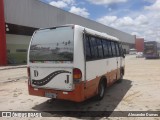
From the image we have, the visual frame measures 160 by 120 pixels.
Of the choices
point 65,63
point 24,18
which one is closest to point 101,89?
point 65,63

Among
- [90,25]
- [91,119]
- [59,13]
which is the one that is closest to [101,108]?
[91,119]

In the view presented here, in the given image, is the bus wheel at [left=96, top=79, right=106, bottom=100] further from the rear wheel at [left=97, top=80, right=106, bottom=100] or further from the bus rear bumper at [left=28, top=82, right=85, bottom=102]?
the bus rear bumper at [left=28, top=82, right=85, bottom=102]

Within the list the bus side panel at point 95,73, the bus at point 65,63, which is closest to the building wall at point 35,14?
the bus side panel at point 95,73

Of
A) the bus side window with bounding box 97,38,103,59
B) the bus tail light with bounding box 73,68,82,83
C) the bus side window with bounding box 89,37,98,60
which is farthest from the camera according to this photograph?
the bus side window with bounding box 97,38,103,59

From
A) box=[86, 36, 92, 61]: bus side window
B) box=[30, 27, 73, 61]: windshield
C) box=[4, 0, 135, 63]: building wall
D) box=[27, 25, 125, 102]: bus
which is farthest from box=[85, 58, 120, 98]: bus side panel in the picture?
box=[4, 0, 135, 63]: building wall

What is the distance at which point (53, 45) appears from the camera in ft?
22.5

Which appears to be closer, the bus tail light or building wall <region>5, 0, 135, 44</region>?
the bus tail light

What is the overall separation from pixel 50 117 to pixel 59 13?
36.8 metres

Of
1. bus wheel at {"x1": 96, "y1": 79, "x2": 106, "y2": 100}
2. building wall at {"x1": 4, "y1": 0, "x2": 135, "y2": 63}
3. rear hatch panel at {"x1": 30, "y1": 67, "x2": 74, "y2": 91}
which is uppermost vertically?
building wall at {"x1": 4, "y1": 0, "x2": 135, "y2": 63}

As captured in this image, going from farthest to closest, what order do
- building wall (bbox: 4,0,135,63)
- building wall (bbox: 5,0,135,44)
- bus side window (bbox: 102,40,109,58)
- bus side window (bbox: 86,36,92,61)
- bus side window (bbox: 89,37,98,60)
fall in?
1. building wall (bbox: 4,0,135,63)
2. building wall (bbox: 5,0,135,44)
3. bus side window (bbox: 102,40,109,58)
4. bus side window (bbox: 89,37,98,60)
5. bus side window (bbox: 86,36,92,61)

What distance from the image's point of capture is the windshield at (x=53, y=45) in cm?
657

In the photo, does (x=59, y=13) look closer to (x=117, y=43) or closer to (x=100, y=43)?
(x=117, y=43)

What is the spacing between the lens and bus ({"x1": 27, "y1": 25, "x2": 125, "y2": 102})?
21.1 feet

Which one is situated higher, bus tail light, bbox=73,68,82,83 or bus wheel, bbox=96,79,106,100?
bus tail light, bbox=73,68,82,83
